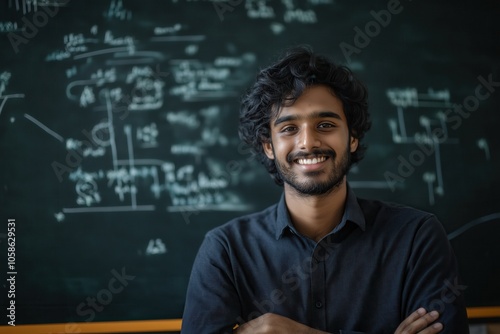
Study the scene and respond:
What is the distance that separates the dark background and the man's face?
0.55 meters

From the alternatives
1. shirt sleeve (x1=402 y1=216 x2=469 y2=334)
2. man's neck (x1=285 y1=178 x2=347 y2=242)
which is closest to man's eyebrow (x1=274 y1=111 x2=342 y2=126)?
man's neck (x1=285 y1=178 x2=347 y2=242)

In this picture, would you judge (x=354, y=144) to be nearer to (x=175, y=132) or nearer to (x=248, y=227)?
(x=248, y=227)

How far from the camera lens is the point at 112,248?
222 centimetres

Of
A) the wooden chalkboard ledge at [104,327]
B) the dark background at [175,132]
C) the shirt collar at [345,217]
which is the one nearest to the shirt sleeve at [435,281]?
the shirt collar at [345,217]

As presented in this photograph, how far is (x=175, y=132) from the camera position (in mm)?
2254

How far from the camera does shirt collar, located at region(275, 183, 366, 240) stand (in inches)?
66.5

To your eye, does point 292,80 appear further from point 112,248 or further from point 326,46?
point 112,248

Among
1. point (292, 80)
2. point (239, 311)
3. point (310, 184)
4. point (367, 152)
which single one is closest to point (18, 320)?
point (239, 311)

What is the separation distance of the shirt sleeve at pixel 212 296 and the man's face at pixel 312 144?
376mm

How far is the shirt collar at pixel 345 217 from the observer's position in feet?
5.54

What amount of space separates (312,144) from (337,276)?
0.46m
